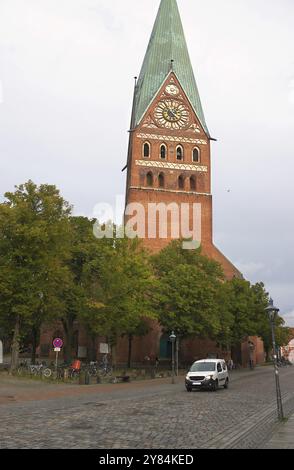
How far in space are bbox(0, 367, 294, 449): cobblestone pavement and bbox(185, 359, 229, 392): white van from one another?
3048mm

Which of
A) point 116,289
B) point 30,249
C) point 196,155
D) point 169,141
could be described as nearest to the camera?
point 30,249

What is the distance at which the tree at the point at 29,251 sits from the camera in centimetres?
3002

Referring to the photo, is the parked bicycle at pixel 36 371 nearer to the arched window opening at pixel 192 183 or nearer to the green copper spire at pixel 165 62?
the arched window opening at pixel 192 183

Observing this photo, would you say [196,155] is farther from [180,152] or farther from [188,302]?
[188,302]

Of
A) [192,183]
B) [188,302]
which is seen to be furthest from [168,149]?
[188,302]

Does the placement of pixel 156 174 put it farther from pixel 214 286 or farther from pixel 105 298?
pixel 105 298

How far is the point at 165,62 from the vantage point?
6353 cm

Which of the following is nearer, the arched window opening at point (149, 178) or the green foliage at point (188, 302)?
the green foliage at point (188, 302)

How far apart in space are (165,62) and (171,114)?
337 inches

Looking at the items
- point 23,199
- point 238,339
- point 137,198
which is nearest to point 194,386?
point 23,199

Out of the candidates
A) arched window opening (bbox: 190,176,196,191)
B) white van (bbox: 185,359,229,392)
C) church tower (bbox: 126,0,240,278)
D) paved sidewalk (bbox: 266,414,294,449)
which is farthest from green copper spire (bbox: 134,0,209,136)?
paved sidewalk (bbox: 266,414,294,449)

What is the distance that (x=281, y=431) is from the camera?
37.3 ft

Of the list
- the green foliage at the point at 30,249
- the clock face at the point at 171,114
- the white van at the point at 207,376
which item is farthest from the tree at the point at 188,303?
the clock face at the point at 171,114

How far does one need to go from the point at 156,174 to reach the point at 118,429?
150 feet
